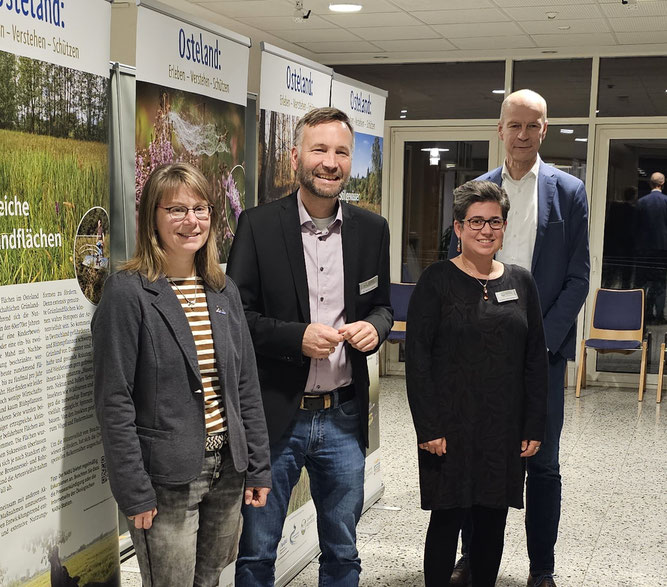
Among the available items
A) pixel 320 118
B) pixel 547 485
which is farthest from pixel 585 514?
pixel 320 118

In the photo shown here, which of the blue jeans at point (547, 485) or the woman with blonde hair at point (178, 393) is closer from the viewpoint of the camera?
the woman with blonde hair at point (178, 393)

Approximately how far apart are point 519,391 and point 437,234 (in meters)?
6.06

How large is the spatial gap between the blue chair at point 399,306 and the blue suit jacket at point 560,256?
486 centimetres

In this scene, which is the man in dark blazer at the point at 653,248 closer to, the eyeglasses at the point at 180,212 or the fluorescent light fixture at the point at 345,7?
the fluorescent light fixture at the point at 345,7

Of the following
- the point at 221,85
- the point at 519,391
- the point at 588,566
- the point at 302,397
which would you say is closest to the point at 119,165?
the point at 221,85

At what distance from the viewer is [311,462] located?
2539 millimetres

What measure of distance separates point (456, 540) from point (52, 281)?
63.8 inches

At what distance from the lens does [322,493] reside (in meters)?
2.57

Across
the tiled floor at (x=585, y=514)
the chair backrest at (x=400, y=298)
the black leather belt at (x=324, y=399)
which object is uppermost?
the black leather belt at (x=324, y=399)

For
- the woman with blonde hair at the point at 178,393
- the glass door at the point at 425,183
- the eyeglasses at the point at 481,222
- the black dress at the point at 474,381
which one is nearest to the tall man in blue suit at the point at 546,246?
the black dress at the point at 474,381

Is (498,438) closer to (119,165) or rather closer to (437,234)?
(119,165)


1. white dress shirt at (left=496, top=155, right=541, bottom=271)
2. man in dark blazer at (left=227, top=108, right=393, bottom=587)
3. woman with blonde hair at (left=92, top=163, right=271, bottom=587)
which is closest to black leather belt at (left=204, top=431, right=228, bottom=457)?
woman with blonde hair at (left=92, top=163, right=271, bottom=587)

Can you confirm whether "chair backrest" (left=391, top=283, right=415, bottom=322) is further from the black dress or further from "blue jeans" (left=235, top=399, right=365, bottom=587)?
"blue jeans" (left=235, top=399, right=365, bottom=587)

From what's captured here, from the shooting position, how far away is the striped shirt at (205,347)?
2074 mm
